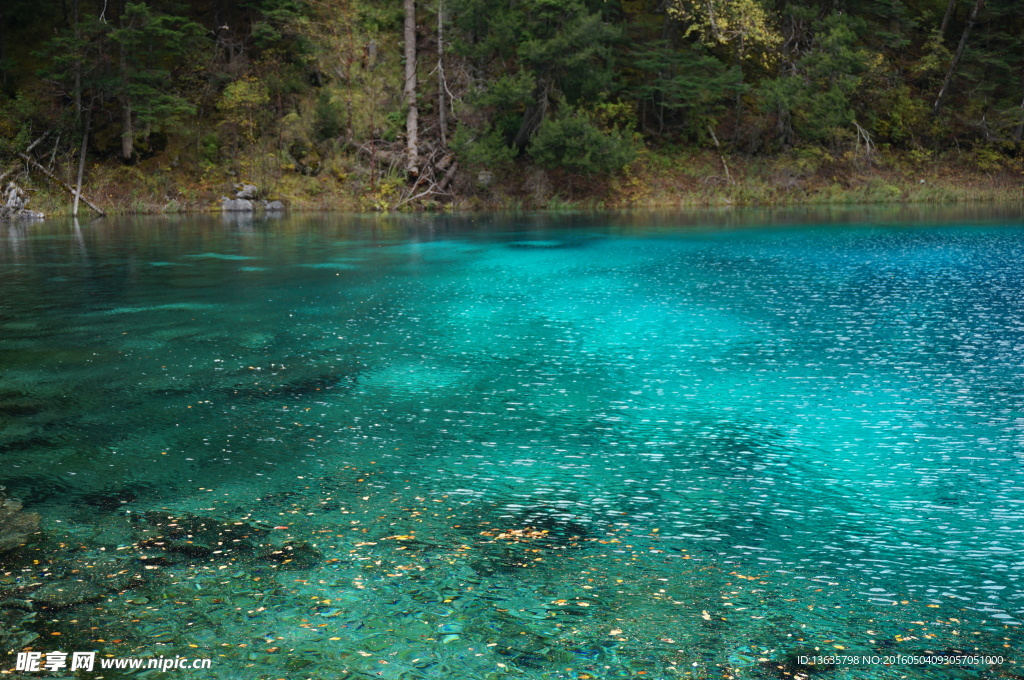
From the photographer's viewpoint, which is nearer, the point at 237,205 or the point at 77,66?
the point at 77,66

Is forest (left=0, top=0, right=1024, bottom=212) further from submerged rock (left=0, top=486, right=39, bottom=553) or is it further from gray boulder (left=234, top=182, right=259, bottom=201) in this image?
submerged rock (left=0, top=486, right=39, bottom=553)

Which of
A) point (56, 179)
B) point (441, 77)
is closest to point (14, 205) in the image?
point (56, 179)

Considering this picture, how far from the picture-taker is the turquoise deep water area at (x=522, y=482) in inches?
167

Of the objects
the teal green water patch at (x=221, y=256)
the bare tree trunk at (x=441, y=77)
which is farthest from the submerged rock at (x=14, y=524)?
the bare tree trunk at (x=441, y=77)

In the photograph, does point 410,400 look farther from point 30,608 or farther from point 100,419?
point 30,608

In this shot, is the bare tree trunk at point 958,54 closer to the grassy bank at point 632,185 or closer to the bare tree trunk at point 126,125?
the grassy bank at point 632,185

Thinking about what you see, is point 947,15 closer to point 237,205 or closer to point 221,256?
point 237,205

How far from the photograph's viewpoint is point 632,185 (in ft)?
128

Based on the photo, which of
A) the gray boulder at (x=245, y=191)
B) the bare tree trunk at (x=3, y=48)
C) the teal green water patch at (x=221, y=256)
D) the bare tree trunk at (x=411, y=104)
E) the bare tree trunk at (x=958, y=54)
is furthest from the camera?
the bare tree trunk at (x=958, y=54)

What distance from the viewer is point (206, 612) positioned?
4.46m

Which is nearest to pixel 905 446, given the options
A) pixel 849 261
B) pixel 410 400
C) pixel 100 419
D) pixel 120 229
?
pixel 410 400

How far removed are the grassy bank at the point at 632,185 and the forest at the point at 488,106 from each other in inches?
3.8

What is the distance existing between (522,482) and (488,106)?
3301cm

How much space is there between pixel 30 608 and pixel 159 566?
67 centimetres
